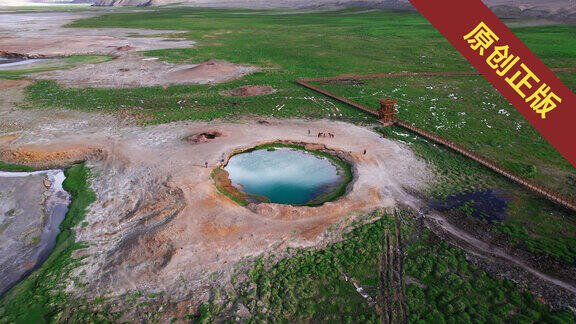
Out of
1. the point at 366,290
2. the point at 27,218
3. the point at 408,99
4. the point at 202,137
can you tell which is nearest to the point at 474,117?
A: the point at 408,99

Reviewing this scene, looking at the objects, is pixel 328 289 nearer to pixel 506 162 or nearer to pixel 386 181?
pixel 386 181

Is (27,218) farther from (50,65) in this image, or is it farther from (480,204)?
(50,65)

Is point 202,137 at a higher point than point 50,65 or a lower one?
higher

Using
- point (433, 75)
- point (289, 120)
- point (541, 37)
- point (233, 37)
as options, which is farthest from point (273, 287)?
point (541, 37)

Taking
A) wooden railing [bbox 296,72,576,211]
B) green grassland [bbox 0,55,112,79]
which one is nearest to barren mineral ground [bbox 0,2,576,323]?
wooden railing [bbox 296,72,576,211]

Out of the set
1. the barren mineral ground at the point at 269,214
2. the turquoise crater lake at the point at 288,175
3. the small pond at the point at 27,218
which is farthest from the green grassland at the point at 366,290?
the small pond at the point at 27,218
